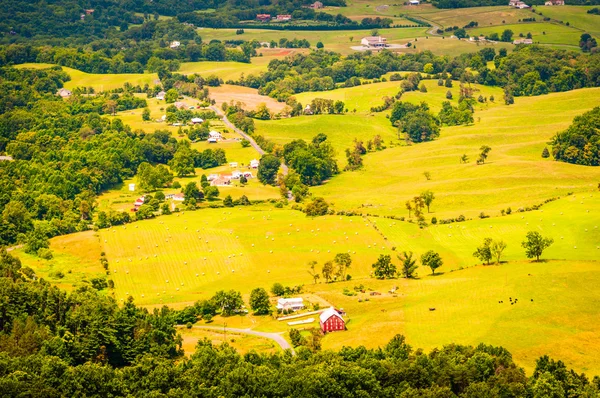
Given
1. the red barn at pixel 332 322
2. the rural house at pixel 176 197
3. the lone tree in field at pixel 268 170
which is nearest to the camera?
the red barn at pixel 332 322

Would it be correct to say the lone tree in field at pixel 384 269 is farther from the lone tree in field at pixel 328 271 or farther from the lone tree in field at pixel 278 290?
the lone tree in field at pixel 278 290

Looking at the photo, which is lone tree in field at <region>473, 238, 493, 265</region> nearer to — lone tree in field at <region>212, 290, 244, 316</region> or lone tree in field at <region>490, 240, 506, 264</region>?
lone tree in field at <region>490, 240, 506, 264</region>

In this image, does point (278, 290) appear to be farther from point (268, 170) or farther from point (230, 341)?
point (268, 170)

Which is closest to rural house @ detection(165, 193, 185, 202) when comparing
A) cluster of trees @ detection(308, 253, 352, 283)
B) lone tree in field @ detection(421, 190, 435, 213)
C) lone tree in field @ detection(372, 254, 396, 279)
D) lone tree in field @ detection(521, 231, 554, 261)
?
lone tree in field @ detection(421, 190, 435, 213)

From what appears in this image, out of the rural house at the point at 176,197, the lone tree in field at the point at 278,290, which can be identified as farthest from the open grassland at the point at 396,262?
the rural house at the point at 176,197

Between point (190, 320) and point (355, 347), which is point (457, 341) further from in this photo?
point (190, 320)
